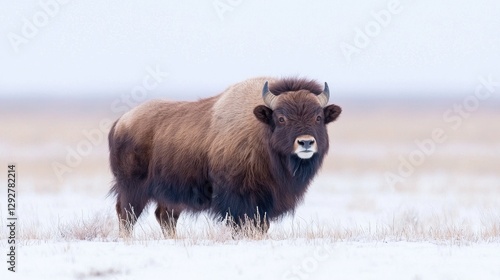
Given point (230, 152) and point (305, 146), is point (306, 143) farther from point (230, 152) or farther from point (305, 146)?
point (230, 152)

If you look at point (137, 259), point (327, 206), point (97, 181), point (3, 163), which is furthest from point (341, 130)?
point (137, 259)

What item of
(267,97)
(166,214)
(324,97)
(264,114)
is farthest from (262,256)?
(166,214)

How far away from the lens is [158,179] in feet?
47.6

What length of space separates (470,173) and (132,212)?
18.1 meters

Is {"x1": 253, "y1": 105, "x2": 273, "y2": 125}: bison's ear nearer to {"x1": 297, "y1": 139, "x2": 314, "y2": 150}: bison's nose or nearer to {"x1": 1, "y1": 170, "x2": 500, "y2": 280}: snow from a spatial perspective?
{"x1": 297, "y1": 139, "x2": 314, "y2": 150}: bison's nose

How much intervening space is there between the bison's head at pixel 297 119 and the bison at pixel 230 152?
13 mm

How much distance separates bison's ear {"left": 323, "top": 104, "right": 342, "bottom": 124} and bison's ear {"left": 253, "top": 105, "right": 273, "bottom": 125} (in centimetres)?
74

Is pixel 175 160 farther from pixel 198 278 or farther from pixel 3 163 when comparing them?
pixel 3 163

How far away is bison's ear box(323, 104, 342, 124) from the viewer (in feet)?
43.4

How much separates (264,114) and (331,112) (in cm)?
92

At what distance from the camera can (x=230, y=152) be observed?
13.2 metres

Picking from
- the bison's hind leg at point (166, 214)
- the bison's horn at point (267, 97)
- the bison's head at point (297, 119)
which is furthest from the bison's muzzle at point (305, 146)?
the bison's hind leg at point (166, 214)

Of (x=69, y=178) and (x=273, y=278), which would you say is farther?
(x=69, y=178)

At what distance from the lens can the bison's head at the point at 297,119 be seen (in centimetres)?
1259
